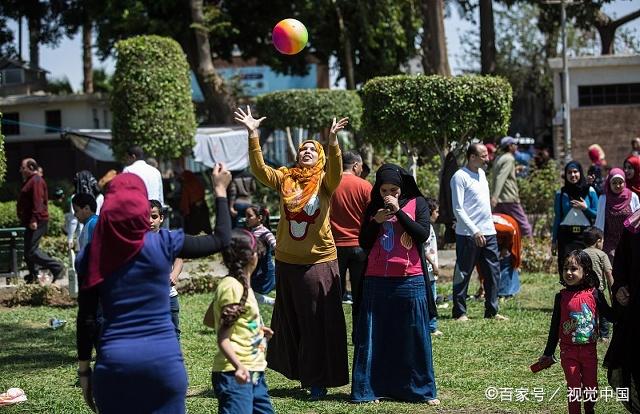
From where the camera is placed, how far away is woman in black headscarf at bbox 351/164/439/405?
8.05 metres

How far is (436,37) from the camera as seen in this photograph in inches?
982

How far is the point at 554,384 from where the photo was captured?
8.58 meters

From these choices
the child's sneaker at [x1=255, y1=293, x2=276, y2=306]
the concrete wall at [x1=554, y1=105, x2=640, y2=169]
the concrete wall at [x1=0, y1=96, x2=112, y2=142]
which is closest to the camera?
the child's sneaker at [x1=255, y1=293, x2=276, y2=306]

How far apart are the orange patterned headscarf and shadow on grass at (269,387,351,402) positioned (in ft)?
4.73

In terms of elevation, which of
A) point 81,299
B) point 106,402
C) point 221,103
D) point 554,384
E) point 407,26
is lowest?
point 554,384

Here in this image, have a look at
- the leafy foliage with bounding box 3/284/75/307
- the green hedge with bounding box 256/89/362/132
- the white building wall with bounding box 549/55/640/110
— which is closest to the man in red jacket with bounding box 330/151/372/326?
the leafy foliage with bounding box 3/284/75/307

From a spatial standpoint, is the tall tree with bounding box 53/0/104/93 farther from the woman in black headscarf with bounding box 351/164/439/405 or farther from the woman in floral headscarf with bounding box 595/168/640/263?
the woman in black headscarf with bounding box 351/164/439/405

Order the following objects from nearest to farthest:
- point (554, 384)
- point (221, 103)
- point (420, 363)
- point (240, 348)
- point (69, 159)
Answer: point (240, 348) → point (420, 363) → point (554, 384) → point (221, 103) → point (69, 159)

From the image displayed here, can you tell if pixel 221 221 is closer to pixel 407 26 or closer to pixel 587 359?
pixel 587 359

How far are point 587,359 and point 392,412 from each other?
1.43 m

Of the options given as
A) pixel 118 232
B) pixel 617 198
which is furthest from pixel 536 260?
pixel 118 232

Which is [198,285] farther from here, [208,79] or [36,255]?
[208,79]

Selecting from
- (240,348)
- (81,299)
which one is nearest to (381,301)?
(240,348)

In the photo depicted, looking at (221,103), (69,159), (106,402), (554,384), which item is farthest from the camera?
(69,159)
